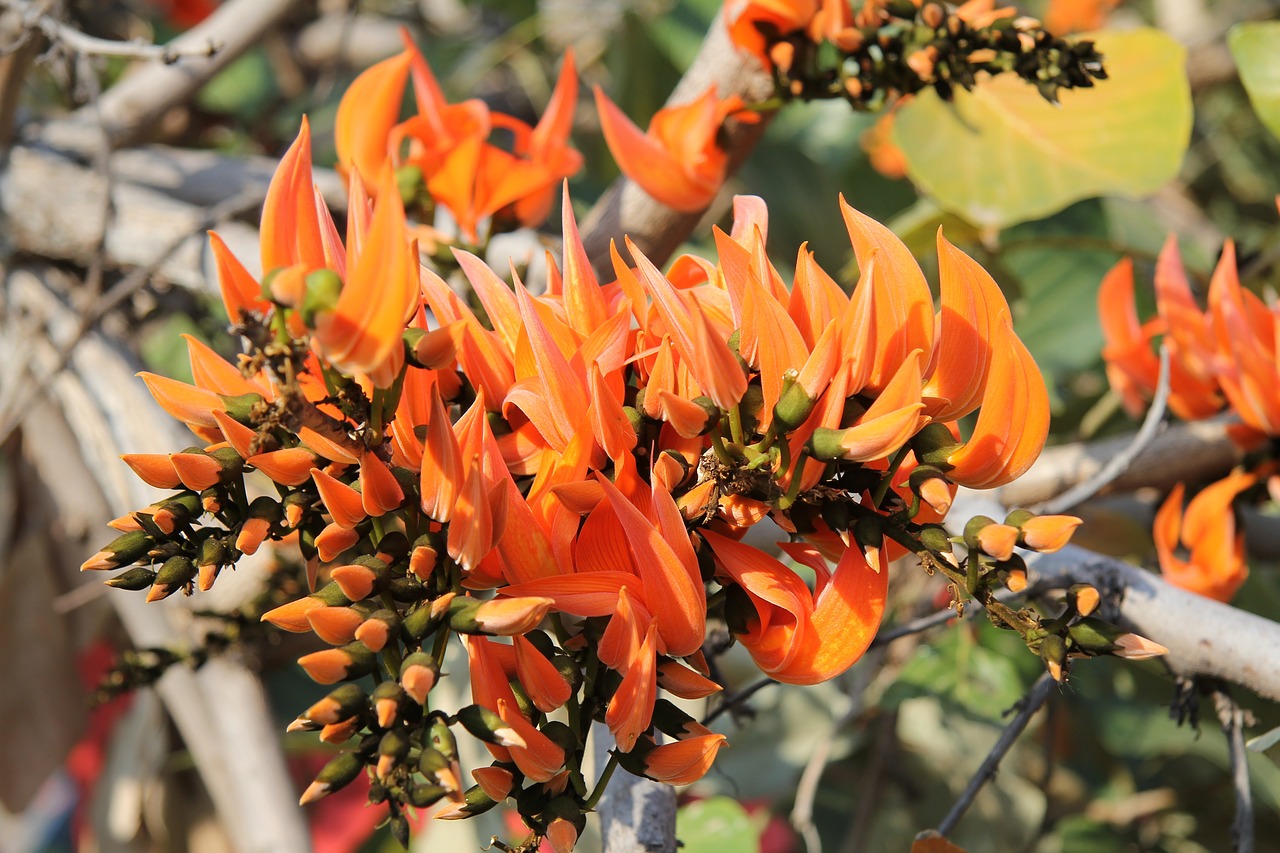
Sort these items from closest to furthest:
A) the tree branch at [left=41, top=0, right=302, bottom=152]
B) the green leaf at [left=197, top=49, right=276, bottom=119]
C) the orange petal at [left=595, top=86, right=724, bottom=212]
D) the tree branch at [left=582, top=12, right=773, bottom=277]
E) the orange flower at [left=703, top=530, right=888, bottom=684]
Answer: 1. the orange flower at [left=703, top=530, right=888, bottom=684]
2. the orange petal at [left=595, top=86, right=724, bottom=212]
3. the tree branch at [left=582, top=12, right=773, bottom=277]
4. the tree branch at [left=41, top=0, right=302, bottom=152]
5. the green leaf at [left=197, top=49, right=276, bottom=119]

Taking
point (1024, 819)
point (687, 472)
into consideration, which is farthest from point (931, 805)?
point (687, 472)

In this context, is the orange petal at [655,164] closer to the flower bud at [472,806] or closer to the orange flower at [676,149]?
the orange flower at [676,149]

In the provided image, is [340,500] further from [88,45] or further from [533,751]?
[88,45]

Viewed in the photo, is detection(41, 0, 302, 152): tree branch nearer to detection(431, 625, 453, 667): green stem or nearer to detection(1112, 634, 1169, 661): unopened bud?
detection(431, 625, 453, 667): green stem

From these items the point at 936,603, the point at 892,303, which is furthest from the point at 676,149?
the point at 936,603

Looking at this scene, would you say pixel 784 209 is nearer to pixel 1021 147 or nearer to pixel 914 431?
pixel 1021 147

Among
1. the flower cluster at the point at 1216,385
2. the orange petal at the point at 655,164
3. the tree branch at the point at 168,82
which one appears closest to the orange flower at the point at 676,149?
the orange petal at the point at 655,164

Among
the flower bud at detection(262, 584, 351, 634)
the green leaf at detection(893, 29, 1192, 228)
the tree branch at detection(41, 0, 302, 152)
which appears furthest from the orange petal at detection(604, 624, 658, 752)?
the tree branch at detection(41, 0, 302, 152)
